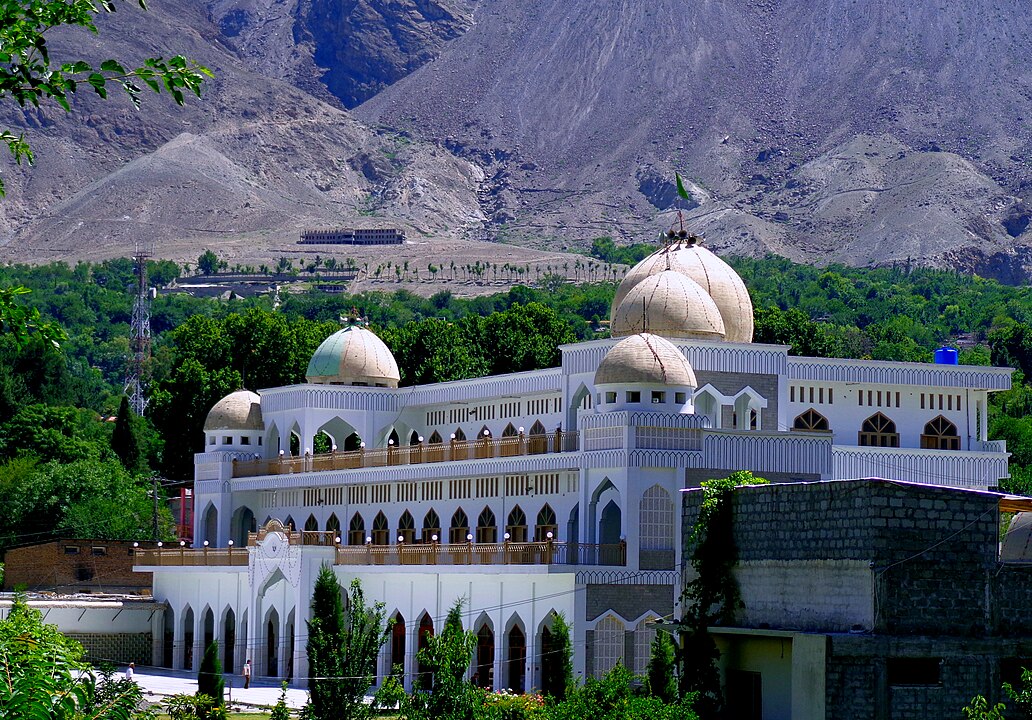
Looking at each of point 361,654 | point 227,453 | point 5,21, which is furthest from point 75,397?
point 5,21

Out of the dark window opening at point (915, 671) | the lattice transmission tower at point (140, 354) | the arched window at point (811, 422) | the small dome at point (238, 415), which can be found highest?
the lattice transmission tower at point (140, 354)

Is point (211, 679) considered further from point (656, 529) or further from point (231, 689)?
point (656, 529)

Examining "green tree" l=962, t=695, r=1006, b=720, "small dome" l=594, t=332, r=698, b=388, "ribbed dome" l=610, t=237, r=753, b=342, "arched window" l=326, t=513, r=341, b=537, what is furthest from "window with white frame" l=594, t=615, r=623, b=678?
"green tree" l=962, t=695, r=1006, b=720

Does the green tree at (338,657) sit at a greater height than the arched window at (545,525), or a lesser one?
lesser

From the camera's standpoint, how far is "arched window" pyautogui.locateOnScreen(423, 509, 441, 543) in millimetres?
Answer: 58531

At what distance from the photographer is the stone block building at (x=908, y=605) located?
28547 mm

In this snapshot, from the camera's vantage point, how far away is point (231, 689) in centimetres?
5472

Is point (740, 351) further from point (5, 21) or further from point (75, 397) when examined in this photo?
point (75, 397)

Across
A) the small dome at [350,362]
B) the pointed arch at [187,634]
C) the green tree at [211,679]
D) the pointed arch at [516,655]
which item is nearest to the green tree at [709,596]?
the green tree at [211,679]

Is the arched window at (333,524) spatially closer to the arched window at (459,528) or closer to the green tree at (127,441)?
the arched window at (459,528)

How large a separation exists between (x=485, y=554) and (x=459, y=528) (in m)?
6.34

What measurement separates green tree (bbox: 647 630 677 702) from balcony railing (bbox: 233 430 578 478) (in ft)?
51.7

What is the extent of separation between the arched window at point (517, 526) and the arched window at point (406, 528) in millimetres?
5110

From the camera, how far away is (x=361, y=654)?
4219 cm
